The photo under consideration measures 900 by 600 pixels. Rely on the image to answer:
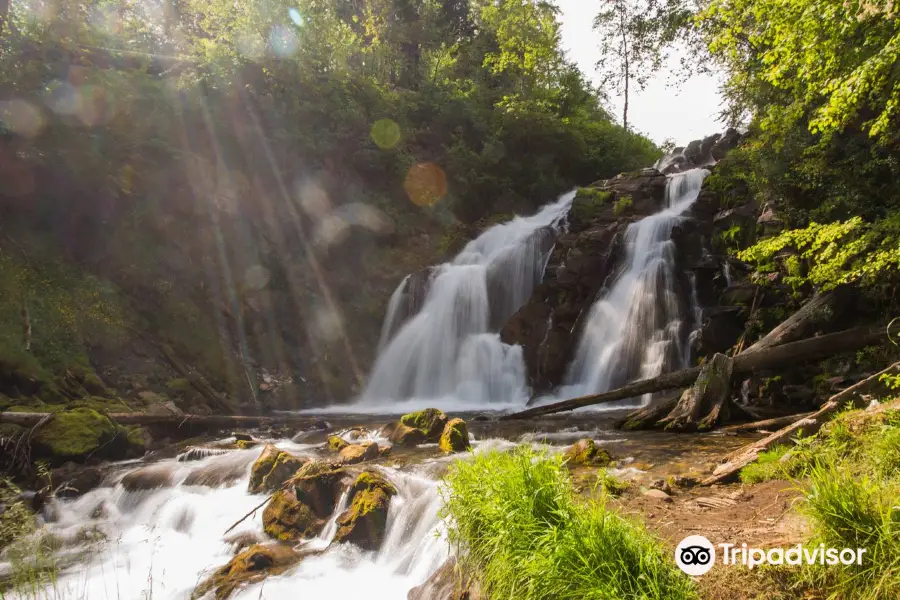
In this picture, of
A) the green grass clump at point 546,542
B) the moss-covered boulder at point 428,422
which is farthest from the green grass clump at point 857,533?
the moss-covered boulder at point 428,422

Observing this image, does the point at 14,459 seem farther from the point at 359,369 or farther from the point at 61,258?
the point at 359,369

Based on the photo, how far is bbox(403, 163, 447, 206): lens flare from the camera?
76.4 ft

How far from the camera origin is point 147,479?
8531 millimetres

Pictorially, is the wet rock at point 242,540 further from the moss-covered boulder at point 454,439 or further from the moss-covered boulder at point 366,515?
the moss-covered boulder at point 454,439

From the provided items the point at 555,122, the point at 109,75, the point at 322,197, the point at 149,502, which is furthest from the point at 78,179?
the point at 555,122

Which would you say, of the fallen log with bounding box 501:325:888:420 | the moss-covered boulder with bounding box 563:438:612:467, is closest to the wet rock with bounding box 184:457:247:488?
the moss-covered boulder with bounding box 563:438:612:467

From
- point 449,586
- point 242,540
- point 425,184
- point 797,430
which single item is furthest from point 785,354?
point 425,184

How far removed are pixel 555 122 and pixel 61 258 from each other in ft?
74.9

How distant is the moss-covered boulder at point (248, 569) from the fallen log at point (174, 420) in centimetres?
617

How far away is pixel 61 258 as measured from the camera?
14453 millimetres

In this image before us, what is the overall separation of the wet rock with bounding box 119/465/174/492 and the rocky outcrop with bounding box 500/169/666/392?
32.9 feet

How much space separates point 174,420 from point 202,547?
18.3ft

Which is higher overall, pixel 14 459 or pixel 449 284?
pixel 449 284

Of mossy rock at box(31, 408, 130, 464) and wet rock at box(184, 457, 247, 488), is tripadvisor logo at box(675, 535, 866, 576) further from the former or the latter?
mossy rock at box(31, 408, 130, 464)
